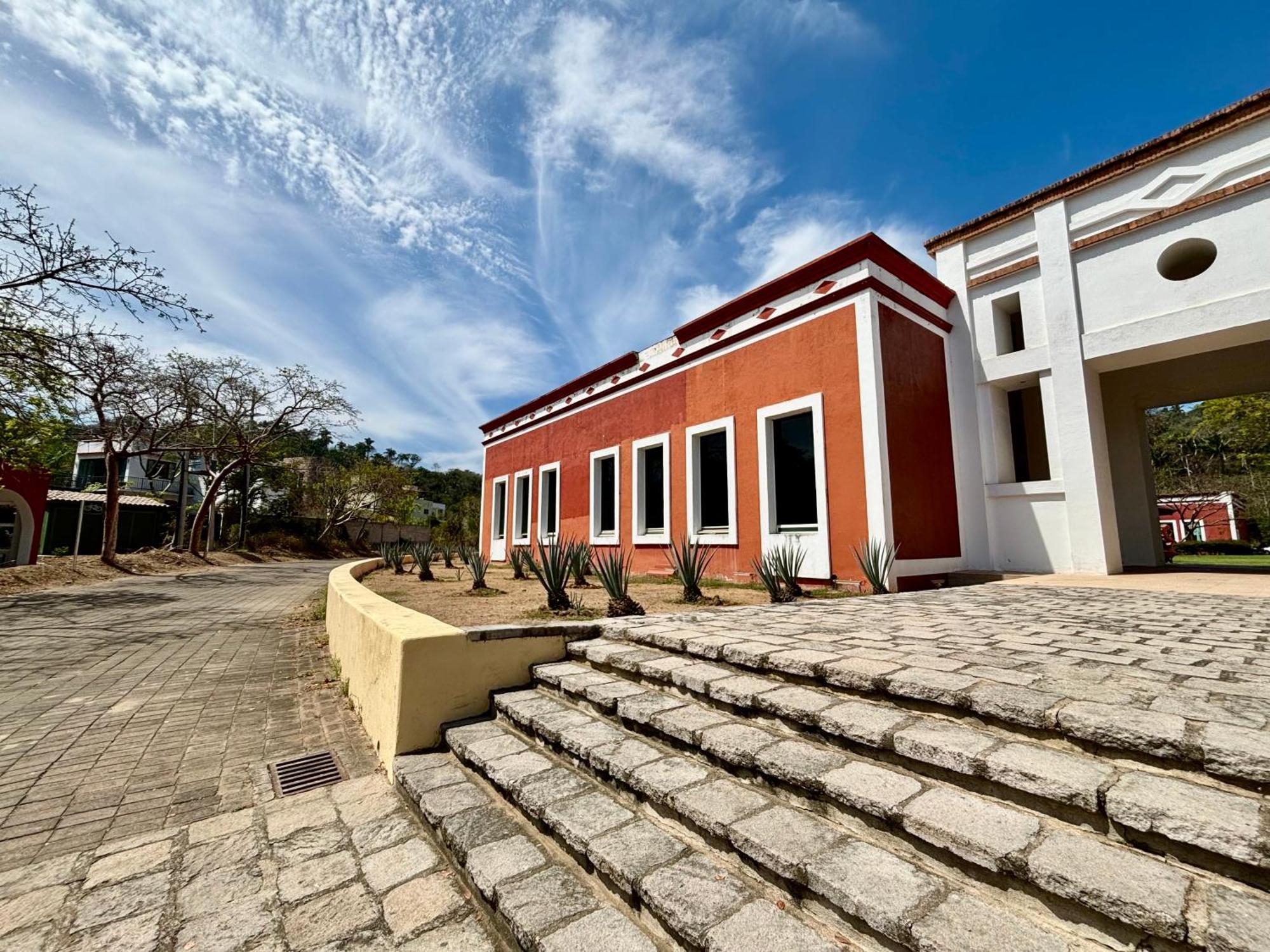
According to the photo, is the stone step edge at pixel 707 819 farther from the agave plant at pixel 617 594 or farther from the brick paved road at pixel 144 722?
the agave plant at pixel 617 594

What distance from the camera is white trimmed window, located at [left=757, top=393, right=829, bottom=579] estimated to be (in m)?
7.79

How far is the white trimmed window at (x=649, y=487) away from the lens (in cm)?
1093

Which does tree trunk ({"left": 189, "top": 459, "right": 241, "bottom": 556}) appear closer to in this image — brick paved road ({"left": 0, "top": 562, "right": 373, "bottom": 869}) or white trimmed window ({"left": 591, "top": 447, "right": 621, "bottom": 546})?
A: brick paved road ({"left": 0, "top": 562, "right": 373, "bottom": 869})

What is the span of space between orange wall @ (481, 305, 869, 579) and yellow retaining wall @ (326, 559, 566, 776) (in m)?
5.35

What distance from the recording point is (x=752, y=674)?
2.72 m

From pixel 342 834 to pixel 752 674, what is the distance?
197 centimetres

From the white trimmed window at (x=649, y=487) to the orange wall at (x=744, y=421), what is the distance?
177 mm

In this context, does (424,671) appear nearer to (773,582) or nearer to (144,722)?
(144,722)

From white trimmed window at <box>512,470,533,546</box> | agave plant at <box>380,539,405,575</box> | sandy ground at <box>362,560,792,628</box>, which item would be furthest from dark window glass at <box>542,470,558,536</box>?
sandy ground at <box>362,560,792,628</box>

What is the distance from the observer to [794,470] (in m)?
8.54

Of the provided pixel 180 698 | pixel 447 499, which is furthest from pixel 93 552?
pixel 180 698

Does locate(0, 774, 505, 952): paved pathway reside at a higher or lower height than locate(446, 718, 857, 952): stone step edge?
lower

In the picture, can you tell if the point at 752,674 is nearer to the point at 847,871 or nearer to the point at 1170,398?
the point at 847,871

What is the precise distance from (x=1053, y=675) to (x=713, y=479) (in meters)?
7.85
